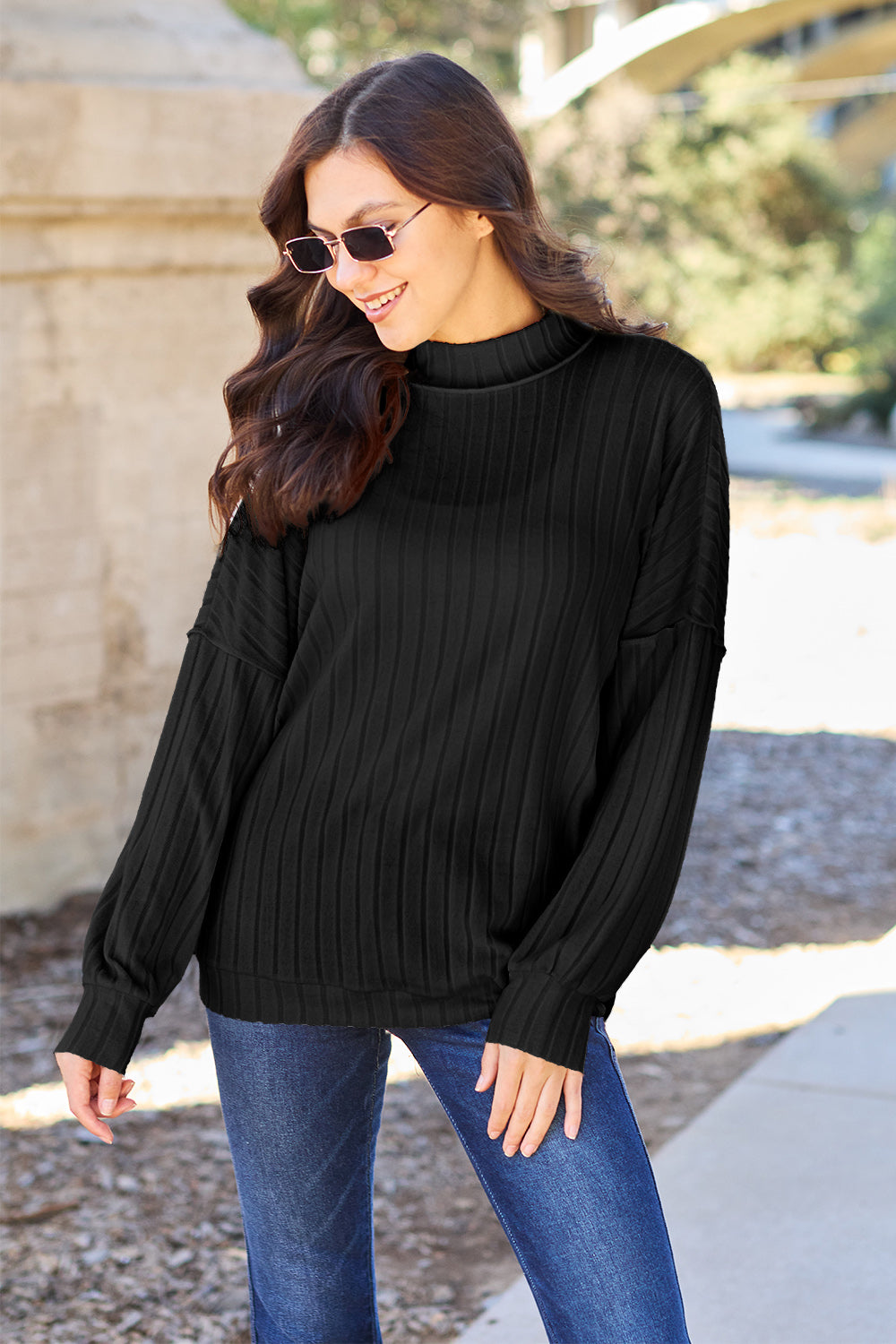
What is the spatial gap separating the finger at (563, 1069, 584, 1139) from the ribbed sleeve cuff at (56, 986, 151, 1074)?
52 cm

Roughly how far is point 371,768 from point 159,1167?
2.20 meters

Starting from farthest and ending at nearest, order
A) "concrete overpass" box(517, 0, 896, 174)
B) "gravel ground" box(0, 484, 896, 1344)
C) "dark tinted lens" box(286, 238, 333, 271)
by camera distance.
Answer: "concrete overpass" box(517, 0, 896, 174), "gravel ground" box(0, 484, 896, 1344), "dark tinted lens" box(286, 238, 333, 271)

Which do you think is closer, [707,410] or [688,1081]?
[707,410]

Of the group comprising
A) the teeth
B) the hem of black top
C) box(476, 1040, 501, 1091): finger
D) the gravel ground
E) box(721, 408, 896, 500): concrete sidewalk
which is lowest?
the gravel ground

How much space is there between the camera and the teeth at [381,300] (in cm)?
192

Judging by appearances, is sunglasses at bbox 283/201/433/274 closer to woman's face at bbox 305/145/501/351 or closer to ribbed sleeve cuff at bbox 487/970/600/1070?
woman's face at bbox 305/145/501/351

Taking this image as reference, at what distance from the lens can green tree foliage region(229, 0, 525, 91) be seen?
13672 mm

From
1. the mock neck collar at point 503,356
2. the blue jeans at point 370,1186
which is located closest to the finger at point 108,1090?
the blue jeans at point 370,1186

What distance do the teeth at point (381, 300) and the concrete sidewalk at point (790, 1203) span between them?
6.65 feet

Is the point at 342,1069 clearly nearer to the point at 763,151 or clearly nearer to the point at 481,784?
the point at 481,784

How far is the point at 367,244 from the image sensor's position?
1879 mm

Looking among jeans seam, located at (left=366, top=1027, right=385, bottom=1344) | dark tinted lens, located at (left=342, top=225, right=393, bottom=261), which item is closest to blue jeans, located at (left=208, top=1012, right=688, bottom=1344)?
jeans seam, located at (left=366, top=1027, right=385, bottom=1344)

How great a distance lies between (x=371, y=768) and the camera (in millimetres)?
1889

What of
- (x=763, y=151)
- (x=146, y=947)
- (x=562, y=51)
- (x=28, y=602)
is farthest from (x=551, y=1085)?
(x=562, y=51)
